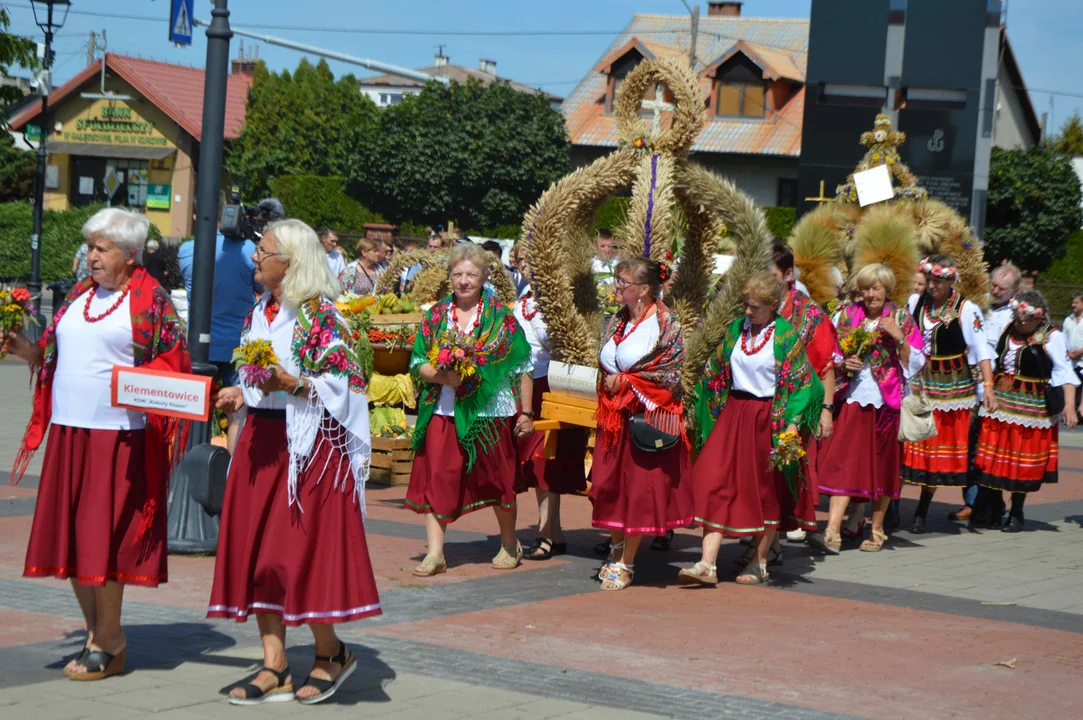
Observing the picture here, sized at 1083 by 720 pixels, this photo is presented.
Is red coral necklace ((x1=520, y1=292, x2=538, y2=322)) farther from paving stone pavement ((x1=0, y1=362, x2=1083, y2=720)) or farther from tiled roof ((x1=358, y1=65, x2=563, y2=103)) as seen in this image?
tiled roof ((x1=358, y1=65, x2=563, y2=103))

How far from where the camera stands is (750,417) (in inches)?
321

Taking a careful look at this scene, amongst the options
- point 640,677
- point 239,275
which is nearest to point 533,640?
point 640,677

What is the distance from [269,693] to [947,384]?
23.1 feet

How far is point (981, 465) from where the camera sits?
36.5 ft

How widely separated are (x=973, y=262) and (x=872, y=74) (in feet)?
19.4

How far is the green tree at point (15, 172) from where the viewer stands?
49.9m

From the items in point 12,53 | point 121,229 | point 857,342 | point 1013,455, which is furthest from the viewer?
point 12,53

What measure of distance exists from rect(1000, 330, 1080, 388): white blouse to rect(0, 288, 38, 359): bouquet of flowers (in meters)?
7.93

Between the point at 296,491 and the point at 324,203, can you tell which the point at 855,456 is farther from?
the point at 324,203

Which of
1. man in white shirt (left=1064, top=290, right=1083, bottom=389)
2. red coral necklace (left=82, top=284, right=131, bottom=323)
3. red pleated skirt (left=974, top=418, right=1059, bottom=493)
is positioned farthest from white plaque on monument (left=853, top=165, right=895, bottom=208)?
red coral necklace (left=82, top=284, right=131, bottom=323)

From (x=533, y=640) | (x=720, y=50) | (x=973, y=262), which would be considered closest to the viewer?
(x=533, y=640)

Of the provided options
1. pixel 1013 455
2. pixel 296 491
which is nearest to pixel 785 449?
pixel 296 491

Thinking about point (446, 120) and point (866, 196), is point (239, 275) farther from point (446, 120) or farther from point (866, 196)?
point (446, 120)

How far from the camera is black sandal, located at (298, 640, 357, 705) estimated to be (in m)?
→ 5.33
